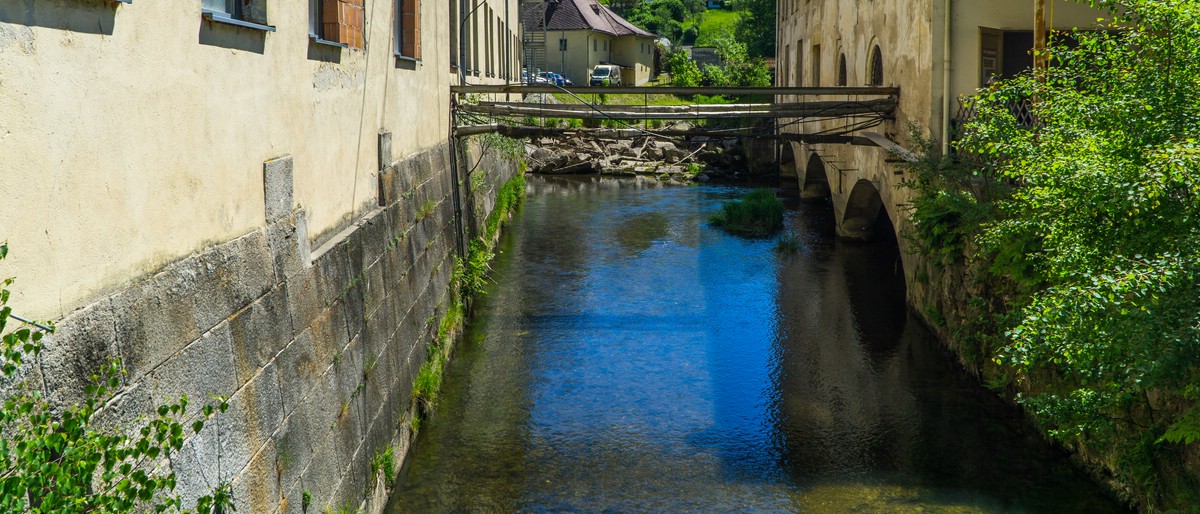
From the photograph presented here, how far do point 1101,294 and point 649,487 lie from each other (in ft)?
13.7

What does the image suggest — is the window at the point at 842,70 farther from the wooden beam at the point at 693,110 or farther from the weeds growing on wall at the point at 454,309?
the weeds growing on wall at the point at 454,309

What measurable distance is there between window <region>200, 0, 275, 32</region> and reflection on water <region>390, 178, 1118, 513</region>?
12.5 ft

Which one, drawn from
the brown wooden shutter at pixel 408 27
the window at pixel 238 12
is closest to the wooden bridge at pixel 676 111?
the brown wooden shutter at pixel 408 27

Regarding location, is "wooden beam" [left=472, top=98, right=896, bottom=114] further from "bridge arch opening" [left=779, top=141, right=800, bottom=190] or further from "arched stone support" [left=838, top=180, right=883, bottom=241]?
"bridge arch opening" [left=779, top=141, right=800, bottom=190]

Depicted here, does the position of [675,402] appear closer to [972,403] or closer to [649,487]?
[649,487]

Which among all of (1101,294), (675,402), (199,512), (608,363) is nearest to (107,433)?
(199,512)

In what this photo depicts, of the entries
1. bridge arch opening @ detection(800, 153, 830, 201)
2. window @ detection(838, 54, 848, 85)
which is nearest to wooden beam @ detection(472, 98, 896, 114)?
window @ detection(838, 54, 848, 85)

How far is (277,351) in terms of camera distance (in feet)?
18.4

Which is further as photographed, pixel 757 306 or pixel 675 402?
pixel 757 306

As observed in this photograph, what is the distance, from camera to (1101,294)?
201 inches

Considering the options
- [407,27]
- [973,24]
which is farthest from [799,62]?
[407,27]

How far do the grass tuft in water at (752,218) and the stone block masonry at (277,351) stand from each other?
11.8m

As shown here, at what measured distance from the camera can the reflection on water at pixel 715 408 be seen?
8.31 metres

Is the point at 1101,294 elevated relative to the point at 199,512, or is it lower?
elevated
